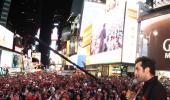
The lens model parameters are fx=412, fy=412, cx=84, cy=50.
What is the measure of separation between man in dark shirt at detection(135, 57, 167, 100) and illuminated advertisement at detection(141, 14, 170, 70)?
30.8 metres

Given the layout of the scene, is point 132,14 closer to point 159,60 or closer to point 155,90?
point 159,60

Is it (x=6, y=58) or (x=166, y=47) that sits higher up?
(x=6, y=58)

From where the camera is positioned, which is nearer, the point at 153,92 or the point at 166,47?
the point at 153,92

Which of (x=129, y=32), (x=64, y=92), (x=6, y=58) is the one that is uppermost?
(x=129, y=32)

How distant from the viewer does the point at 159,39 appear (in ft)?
119

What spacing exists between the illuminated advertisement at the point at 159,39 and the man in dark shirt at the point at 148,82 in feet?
101

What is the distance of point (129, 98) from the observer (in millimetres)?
4672

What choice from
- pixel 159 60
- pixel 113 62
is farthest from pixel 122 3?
pixel 159 60

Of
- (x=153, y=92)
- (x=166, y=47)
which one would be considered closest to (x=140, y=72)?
(x=153, y=92)

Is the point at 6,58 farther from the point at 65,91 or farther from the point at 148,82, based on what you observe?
the point at 148,82

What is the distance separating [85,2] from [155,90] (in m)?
89.8

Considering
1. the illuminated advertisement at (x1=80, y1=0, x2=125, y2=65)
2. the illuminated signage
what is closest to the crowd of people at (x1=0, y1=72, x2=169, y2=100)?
the illuminated signage

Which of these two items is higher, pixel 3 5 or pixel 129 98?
pixel 3 5

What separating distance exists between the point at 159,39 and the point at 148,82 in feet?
106
